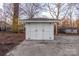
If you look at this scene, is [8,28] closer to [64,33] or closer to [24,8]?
[24,8]

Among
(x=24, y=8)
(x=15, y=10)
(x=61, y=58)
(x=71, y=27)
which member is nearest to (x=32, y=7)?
(x=24, y=8)

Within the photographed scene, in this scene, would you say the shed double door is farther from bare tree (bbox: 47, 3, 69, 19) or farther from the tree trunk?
bare tree (bbox: 47, 3, 69, 19)

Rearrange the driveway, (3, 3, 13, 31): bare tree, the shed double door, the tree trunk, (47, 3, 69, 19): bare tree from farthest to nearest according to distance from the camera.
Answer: (47, 3, 69, 19): bare tree < (3, 3, 13, 31): bare tree < the tree trunk < the shed double door < the driveway

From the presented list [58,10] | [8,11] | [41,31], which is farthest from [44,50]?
[58,10]

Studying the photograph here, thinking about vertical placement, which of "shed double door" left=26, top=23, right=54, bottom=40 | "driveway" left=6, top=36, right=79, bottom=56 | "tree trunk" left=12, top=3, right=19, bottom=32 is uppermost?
"tree trunk" left=12, top=3, right=19, bottom=32

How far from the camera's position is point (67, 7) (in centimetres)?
1513

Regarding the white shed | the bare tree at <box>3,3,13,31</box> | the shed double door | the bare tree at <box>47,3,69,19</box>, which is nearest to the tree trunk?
the bare tree at <box>3,3,13,31</box>

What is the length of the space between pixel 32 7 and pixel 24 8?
32.7 inches

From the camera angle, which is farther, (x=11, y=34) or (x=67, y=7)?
(x=67, y=7)

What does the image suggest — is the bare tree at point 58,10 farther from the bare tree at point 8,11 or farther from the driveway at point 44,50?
the driveway at point 44,50

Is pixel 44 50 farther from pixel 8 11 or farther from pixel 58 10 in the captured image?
pixel 58 10

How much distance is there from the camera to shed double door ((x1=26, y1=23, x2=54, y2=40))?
12297 mm

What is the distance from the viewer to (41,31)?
40.6ft

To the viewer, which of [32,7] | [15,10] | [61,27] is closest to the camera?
[61,27]
